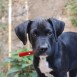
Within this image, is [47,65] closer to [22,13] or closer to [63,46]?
[63,46]

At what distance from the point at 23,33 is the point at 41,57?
34cm

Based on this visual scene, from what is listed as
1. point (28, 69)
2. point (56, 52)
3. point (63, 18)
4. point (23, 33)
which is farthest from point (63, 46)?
point (63, 18)

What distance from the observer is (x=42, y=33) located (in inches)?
141

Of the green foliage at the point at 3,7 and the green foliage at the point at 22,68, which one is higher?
the green foliage at the point at 3,7

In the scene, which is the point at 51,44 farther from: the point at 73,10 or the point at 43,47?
the point at 73,10

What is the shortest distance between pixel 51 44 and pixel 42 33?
0.61ft

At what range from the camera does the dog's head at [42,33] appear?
11.6ft

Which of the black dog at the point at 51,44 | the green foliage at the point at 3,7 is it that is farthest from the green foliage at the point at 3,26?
the black dog at the point at 51,44

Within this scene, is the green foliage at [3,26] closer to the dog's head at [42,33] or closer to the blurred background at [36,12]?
the blurred background at [36,12]

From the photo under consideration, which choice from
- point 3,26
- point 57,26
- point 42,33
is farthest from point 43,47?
point 3,26

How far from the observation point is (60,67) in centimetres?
386

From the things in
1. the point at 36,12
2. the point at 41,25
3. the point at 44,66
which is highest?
the point at 41,25

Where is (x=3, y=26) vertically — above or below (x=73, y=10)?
below

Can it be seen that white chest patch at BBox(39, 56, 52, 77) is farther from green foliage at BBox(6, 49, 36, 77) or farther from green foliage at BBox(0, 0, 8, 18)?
green foliage at BBox(0, 0, 8, 18)
